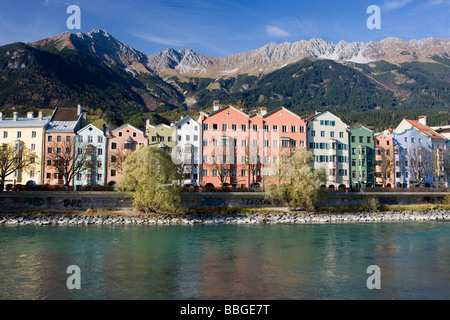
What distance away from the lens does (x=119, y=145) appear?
69938 mm

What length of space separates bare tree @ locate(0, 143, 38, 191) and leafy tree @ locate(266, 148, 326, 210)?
4030 centimetres

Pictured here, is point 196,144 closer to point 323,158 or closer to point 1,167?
point 323,158

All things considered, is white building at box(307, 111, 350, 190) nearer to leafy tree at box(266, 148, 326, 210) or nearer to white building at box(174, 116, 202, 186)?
leafy tree at box(266, 148, 326, 210)

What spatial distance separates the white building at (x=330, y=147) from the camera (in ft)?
246

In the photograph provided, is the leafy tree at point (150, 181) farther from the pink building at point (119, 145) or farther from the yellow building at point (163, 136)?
the yellow building at point (163, 136)

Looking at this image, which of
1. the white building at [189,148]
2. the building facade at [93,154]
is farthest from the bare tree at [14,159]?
the white building at [189,148]

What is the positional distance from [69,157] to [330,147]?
1919 inches

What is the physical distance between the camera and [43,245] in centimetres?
3353

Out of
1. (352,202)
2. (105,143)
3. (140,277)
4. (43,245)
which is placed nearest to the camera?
(140,277)

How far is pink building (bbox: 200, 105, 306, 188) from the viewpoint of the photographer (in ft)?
227

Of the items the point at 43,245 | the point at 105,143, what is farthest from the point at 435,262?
the point at 105,143

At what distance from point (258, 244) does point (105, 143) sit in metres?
44.4

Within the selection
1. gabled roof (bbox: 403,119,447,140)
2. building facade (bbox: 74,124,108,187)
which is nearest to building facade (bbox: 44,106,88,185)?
building facade (bbox: 74,124,108,187)

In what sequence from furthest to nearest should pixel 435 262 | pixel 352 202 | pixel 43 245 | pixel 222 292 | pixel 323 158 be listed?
A: pixel 323 158, pixel 352 202, pixel 43 245, pixel 435 262, pixel 222 292
